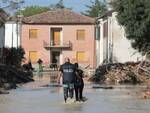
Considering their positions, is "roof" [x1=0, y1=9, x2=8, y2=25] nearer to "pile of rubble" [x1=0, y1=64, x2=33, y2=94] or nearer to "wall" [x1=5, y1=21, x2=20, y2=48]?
"pile of rubble" [x1=0, y1=64, x2=33, y2=94]

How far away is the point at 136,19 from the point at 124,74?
382 centimetres

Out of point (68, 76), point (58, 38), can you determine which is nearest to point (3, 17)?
point (68, 76)

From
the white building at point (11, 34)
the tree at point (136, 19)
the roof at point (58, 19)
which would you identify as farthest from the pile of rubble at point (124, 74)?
the roof at point (58, 19)

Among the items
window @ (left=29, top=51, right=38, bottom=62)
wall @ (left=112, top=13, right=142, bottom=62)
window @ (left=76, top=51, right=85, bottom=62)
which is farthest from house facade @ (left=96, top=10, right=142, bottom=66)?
window @ (left=29, top=51, right=38, bottom=62)

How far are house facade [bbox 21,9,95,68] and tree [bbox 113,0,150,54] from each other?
55870mm

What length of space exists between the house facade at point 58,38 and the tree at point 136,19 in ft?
183

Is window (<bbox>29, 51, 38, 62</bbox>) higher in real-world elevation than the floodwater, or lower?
higher

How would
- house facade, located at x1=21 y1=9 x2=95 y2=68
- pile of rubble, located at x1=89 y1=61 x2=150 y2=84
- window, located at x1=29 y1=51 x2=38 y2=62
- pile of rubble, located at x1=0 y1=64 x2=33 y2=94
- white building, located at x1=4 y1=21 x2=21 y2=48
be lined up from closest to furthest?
pile of rubble, located at x1=0 y1=64 x2=33 y2=94 → pile of rubble, located at x1=89 y1=61 x2=150 y2=84 → white building, located at x1=4 y1=21 x2=21 y2=48 → window, located at x1=29 y1=51 x2=38 y2=62 → house facade, located at x1=21 y1=9 x2=95 y2=68

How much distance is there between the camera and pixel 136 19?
45.7 m

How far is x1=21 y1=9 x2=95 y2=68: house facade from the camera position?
10288cm

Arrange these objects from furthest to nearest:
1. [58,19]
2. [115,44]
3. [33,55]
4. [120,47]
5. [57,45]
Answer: [58,19]
[57,45]
[33,55]
[115,44]
[120,47]

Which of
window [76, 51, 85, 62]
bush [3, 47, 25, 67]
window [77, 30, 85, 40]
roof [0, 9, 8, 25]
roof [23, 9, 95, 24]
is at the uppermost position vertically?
roof [23, 9, 95, 24]

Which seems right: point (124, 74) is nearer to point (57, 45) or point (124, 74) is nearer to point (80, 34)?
point (57, 45)

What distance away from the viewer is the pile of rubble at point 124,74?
144 ft
